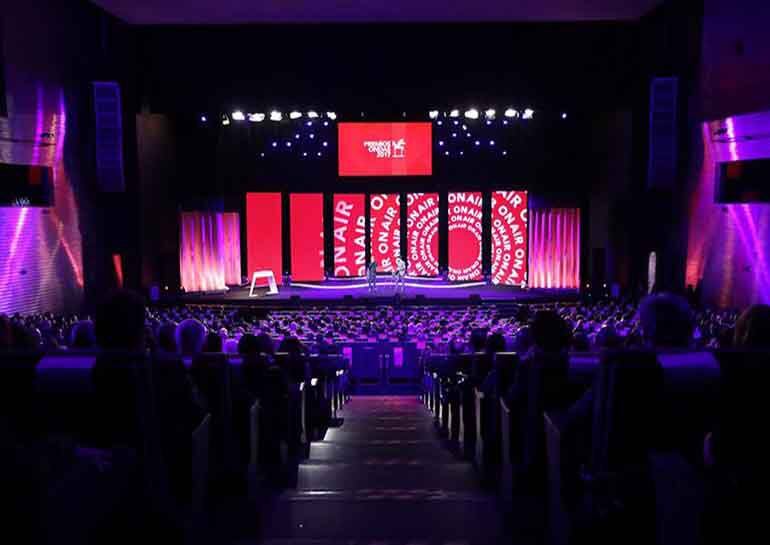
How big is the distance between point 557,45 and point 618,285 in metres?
6.23

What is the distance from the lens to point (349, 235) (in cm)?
2231

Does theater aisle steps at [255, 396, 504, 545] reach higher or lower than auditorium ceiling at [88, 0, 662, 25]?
lower

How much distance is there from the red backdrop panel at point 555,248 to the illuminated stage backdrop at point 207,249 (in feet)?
29.2

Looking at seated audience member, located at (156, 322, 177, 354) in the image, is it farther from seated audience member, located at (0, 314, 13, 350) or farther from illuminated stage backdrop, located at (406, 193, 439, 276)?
illuminated stage backdrop, located at (406, 193, 439, 276)

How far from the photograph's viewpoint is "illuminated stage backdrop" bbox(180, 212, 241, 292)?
2075cm

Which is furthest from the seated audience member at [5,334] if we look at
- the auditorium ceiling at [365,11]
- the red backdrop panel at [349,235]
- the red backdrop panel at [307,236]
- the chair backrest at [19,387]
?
the red backdrop panel at [349,235]

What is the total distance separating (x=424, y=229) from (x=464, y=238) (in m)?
1.23

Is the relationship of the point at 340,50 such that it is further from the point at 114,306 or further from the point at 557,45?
the point at 114,306

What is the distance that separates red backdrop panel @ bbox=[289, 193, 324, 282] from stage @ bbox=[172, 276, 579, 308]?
2.06 feet

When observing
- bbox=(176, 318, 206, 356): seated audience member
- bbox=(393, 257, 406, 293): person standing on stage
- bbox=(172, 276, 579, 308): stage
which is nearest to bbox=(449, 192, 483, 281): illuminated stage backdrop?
bbox=(172, 276, 579, 308): stage

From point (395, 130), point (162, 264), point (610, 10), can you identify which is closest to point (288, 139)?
point (395, 130)

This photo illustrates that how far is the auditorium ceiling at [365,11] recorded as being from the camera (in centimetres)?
1670

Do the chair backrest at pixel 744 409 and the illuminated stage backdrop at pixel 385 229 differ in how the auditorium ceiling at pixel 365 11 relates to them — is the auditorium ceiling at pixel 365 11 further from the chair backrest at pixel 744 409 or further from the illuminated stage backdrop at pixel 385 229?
the chair backrest at pixel 744 409

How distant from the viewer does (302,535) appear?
11.2 feet
